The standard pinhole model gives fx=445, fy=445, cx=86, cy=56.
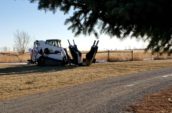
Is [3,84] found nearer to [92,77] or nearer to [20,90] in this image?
[20,90]

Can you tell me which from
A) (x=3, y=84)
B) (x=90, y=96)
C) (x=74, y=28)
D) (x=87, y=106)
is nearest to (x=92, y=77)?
(x=3, y=84)

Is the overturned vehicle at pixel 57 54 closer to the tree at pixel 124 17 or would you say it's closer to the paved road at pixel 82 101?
the paved road at pixel 82 101

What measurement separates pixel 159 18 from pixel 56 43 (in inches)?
1350

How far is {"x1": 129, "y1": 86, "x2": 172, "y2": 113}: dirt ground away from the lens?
43.7 feet

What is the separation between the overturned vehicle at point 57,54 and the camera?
3875 cm

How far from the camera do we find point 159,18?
5418 mm

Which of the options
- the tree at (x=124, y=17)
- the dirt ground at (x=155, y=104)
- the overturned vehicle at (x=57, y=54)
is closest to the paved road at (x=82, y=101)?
the dirt ground at (x=155, y=104)

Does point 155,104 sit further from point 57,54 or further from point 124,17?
point 57,54

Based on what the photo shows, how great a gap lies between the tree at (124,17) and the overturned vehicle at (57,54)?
106 feet

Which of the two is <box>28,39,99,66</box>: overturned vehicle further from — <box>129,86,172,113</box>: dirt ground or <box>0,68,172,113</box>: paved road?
<box>129,86,172,113</box>: dirt ground

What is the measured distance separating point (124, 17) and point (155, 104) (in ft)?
32.2

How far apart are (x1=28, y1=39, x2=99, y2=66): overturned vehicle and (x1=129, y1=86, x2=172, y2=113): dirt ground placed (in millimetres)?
21563

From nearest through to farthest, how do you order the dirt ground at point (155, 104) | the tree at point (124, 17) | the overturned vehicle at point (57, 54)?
the tree at point (124, 17) < the dirt ground at point (155, 104) < the overturned vehicle at point (57, 54)

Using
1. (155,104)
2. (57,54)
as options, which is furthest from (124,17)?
(57,54)
